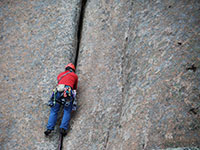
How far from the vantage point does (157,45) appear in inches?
238

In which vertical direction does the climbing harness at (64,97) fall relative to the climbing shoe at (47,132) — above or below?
above

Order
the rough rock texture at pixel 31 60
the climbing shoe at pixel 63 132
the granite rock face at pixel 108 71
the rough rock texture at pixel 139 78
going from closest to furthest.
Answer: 1. the rough rock texture at pixel 139 78
2. the granite rock face at pixel 108 71
3. the climbing shoe at pixel 63 132
4. the rough rock texture at pixel 31 60

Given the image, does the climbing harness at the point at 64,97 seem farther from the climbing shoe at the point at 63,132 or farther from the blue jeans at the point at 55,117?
the climbing shoe at the point at 63,132

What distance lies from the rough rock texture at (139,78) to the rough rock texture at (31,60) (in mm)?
1064

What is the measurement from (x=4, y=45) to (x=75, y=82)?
13.7 ft

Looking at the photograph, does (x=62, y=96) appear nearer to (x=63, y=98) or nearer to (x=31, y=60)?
(x=63, y=98)

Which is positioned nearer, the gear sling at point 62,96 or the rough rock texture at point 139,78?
the rough rock texture at point 139,78

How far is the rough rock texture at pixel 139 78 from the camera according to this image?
4715 millimetres

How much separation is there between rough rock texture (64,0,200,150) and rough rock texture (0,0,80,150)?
1064 millimetres

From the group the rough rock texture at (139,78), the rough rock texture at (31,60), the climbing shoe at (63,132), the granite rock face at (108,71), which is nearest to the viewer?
the rough rock texture at (139,78)

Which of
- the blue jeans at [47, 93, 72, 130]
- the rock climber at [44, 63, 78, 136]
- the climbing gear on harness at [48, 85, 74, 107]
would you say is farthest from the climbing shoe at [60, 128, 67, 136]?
the climbing gear on harness at [48, 85, 74, 107]

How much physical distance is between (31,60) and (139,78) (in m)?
5.11

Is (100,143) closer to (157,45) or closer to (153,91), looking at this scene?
(153,91)

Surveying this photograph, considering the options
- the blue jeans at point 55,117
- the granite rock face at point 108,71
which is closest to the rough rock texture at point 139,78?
the granite rock face at point 108,71
